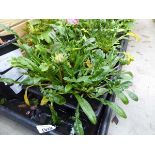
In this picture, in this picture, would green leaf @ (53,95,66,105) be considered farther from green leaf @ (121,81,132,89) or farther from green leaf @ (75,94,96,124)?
green leaf @ (121,81,132,89)

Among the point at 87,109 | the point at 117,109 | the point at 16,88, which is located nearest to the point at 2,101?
the point at 16,88

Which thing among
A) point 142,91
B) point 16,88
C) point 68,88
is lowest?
point 142,91

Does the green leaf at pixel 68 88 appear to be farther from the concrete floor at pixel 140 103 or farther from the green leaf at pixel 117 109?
the concrete floor at pixel 140 103

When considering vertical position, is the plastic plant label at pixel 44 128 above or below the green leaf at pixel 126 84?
below

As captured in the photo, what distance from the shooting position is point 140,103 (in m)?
1.33

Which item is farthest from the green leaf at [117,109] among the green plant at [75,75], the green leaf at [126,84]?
the green leaf at [126,84]

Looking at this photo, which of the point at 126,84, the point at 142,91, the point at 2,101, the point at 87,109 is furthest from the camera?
the point at 142,91

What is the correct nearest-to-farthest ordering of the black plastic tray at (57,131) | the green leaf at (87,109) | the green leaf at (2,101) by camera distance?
the green leaf at (87,109)
the black plastic tray at (57,131)
the green leaf at (2,101)

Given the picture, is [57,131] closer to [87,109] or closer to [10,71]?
[87,109]

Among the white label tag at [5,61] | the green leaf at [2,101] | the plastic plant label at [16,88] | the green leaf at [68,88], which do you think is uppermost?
the white label tag at [5,61]

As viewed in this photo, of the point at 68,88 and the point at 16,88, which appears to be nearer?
the point at 68,88

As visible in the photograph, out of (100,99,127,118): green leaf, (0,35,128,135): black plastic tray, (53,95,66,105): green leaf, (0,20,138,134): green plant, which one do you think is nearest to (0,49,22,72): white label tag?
(0,20,138,134): green plant

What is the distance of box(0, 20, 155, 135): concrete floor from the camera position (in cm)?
115

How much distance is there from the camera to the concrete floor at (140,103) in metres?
1.15
